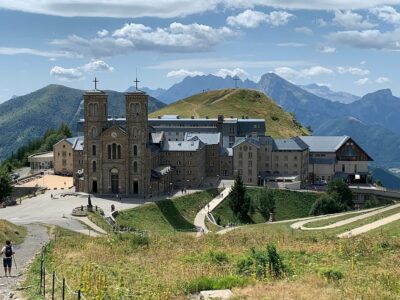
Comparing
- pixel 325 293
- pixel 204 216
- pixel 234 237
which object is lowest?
pixel 204 216

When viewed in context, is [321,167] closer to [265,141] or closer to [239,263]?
[265,141]

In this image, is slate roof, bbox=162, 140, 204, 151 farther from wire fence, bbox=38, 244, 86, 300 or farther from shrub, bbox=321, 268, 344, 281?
shrub, bbox=321, 268, 344, 281

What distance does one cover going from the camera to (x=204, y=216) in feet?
310

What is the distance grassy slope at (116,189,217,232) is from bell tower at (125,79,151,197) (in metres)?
8.14

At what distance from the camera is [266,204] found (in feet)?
331

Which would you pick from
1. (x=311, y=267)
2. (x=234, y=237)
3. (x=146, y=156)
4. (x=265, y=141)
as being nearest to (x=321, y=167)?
(x=265, y=141)

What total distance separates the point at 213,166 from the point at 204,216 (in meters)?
33.2

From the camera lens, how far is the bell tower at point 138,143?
341ft

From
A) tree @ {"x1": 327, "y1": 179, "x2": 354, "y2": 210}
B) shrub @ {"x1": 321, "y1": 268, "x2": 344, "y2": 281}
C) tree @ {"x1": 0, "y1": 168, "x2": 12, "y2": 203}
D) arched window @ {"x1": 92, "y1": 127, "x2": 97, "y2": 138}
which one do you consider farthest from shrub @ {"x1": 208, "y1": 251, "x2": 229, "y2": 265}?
tree @ {"x1": 0, "y1": 168, "x2": 12, "y2": 203}

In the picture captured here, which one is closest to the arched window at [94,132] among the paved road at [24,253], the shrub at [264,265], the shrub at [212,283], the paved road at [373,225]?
the paved road at [24,253]

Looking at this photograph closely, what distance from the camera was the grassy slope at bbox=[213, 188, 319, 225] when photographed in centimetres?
9838

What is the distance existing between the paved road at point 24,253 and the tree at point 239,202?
42667 mm

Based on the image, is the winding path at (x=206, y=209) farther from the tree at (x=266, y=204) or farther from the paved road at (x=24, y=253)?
the paved road at (x=24, y=253)

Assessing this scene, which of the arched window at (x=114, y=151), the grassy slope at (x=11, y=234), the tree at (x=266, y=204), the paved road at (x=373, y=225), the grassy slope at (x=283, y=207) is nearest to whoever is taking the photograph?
the grassy slope at (x=11, y=234)
